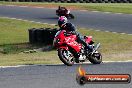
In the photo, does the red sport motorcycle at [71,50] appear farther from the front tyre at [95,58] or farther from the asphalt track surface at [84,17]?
the asphalt track surface at [84,17]

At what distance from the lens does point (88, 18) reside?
99.6 ft

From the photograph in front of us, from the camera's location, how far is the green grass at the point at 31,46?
14906mm

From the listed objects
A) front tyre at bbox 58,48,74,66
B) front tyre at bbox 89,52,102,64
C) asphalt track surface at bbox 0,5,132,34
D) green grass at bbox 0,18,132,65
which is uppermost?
front tyre at bbox 58,48,74,66

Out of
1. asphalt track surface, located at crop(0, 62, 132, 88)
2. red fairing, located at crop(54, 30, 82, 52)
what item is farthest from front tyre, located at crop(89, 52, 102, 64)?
red fairing, located at crop(54, 30, 82, 52)

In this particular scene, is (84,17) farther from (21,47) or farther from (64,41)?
(64,41)

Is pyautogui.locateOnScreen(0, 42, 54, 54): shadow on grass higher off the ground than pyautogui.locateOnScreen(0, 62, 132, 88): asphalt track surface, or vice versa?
pyautogui.locateOnScreen(0, 62, 132, 88): asphalt track surface

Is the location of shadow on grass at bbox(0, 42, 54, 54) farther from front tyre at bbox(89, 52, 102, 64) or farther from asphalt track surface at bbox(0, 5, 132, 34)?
asphalt track surface at bbox(0, 5, 132, 34)

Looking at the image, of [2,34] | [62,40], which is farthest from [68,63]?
[2,34]

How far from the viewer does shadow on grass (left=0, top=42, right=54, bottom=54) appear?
17686 millimetres

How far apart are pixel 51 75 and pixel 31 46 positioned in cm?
803

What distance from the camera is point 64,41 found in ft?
42.6

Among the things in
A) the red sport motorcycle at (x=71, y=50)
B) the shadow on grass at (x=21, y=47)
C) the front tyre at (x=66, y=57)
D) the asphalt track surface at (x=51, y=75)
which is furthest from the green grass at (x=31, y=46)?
the asphalt track surface at (x=51, y=75)

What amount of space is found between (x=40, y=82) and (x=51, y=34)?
8229 mm

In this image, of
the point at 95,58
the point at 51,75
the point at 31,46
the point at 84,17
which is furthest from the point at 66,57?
the point at 84,17
